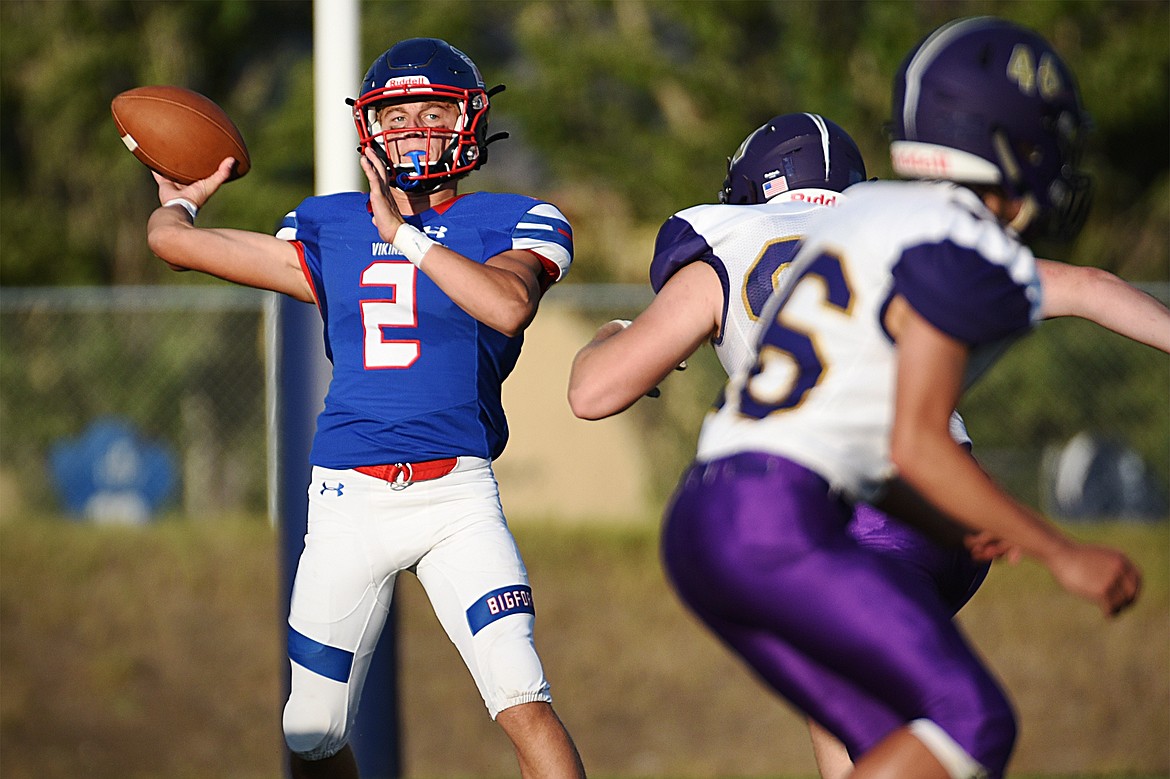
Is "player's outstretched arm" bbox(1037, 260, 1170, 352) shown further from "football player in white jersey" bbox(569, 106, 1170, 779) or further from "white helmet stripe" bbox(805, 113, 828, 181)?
"white helmet stripe" bbox(805, 113, 828, 181)

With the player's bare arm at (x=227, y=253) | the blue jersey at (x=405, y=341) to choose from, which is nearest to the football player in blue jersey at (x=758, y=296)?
the blue jersey at (x=405, y=341)

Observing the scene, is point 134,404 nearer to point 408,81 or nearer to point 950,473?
point 408,81

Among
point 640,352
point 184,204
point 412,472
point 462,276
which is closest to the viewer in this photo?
point 640,352

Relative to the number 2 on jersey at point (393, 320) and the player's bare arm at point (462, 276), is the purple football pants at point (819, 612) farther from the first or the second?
the number 2 on jersey at point (393, 320)

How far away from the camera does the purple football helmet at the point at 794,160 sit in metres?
3.96

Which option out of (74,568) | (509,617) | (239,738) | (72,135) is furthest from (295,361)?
(72,135)

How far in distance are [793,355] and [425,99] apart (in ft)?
5.69

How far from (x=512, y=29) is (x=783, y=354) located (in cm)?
1487

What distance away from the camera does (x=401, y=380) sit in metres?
4.10

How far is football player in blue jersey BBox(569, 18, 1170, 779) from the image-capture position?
3377 millimetres

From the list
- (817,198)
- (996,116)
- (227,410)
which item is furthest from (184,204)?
(227,410)

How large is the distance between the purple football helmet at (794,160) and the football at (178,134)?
4.78 ft

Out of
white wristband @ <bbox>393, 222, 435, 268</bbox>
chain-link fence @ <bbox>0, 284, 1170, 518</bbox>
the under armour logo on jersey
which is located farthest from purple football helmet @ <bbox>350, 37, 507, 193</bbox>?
chain-link fence @ <bbox>0, 284, 1170, 518</bbox>

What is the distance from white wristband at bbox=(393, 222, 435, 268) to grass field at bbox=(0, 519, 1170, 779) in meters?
4.89
